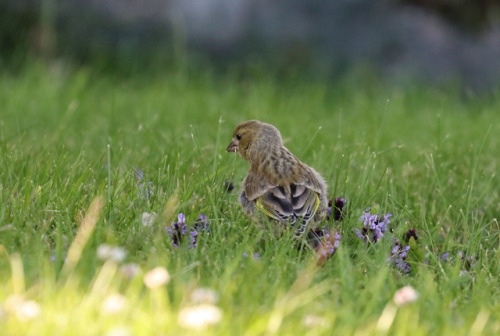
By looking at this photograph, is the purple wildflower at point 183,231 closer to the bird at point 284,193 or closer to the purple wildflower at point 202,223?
the purple wildflower at point 202,223

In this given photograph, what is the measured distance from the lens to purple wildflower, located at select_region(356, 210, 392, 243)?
12.7ft

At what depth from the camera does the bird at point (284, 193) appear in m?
3.83

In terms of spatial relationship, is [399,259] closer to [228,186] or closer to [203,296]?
[228,186]

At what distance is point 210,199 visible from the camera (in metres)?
3.96

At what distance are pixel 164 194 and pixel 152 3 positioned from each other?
5463 millimetres

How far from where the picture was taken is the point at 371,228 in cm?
388

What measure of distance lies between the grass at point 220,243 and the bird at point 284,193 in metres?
0.12

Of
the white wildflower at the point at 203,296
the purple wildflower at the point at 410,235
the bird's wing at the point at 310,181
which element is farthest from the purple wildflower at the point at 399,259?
the white wildflower at the point at 203,296

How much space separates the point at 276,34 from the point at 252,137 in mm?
4754

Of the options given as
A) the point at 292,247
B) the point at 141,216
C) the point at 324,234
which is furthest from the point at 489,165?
the point at 141,216

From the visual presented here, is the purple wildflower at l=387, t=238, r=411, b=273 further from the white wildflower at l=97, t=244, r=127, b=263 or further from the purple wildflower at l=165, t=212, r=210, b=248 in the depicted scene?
the white wildflower at l=97, t=244, r=127, b=263

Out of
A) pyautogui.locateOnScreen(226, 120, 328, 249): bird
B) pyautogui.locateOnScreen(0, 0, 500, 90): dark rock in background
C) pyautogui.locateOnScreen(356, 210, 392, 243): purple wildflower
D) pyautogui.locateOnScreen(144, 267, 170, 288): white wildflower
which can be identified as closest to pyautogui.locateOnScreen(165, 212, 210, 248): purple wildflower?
pyautogui.locateOnScreen(226, 120, 328, 249): bird

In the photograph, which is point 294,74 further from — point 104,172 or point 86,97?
point 104,172

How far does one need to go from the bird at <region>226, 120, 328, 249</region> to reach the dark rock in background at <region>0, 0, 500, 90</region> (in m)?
4.87
